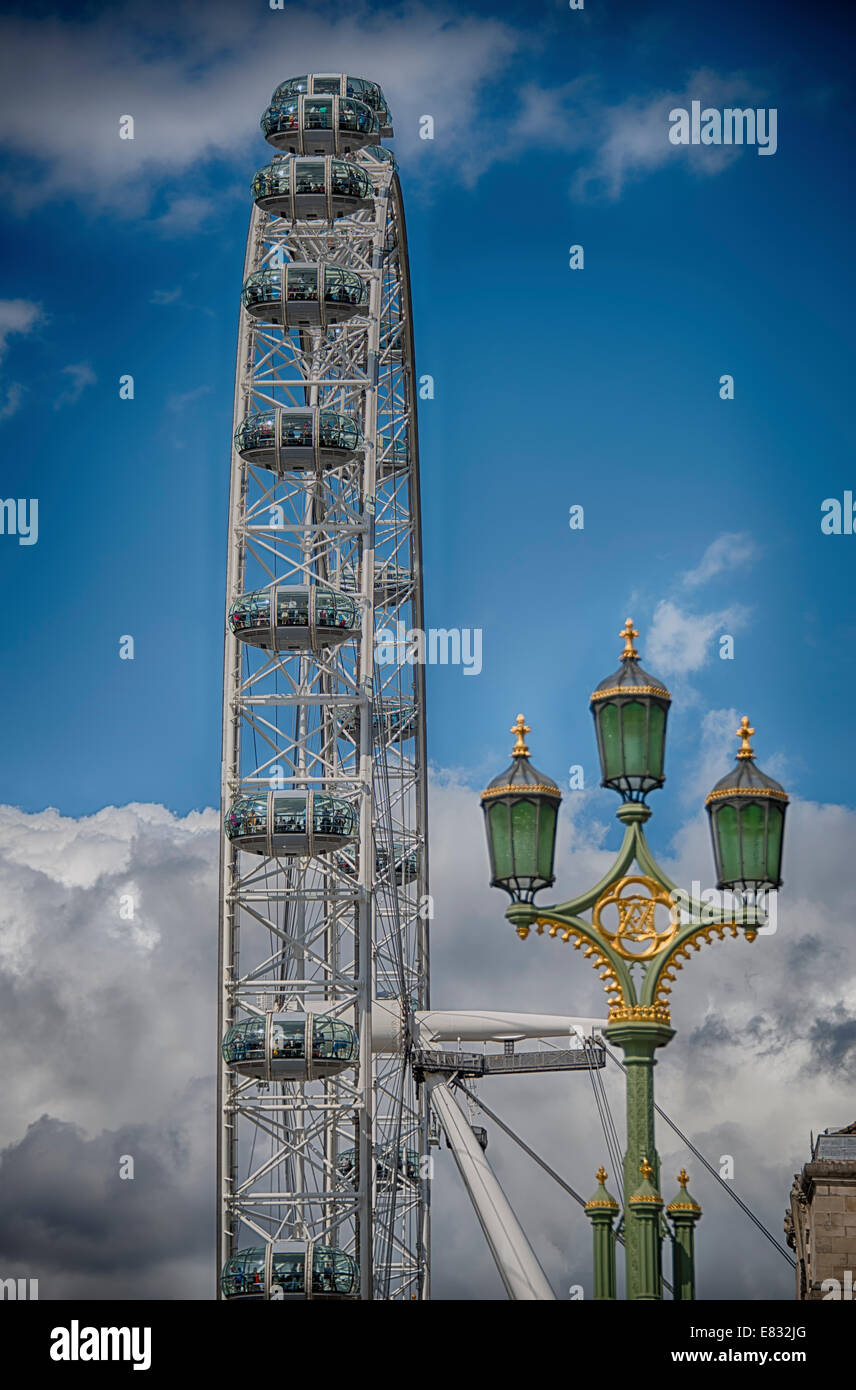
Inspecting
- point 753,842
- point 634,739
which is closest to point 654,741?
point 634,739

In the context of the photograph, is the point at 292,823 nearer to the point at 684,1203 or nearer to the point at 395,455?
the point at 395,455

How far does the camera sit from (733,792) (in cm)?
2655

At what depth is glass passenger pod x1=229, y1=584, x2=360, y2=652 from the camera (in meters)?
76.2

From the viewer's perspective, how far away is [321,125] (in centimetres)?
8075

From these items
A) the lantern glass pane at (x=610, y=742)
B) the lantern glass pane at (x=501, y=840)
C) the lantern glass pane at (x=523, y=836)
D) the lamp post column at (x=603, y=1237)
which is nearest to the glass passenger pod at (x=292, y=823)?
the lamp post column at (x=603, y=1237)

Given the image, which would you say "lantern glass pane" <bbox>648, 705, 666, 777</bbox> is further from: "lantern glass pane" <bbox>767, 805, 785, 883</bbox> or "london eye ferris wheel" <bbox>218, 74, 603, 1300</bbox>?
"london eye ferris wheel" <bbox>218, 74, 603, 1300</bbox>

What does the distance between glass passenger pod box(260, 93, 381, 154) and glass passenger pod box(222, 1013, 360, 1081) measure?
29312mm

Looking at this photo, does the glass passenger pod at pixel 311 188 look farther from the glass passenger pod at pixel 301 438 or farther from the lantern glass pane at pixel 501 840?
the lantern glass pane at pixel 501 840

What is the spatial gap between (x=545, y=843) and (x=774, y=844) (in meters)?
2.51

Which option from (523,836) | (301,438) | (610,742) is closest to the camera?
(523,836)

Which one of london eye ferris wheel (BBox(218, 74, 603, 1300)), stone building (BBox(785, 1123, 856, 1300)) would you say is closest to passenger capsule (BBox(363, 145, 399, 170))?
london eye ferris wheel (BBox(218, 74, 603, 1300))

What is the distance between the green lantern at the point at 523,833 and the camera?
87.0 ft

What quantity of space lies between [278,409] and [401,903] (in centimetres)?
2213
